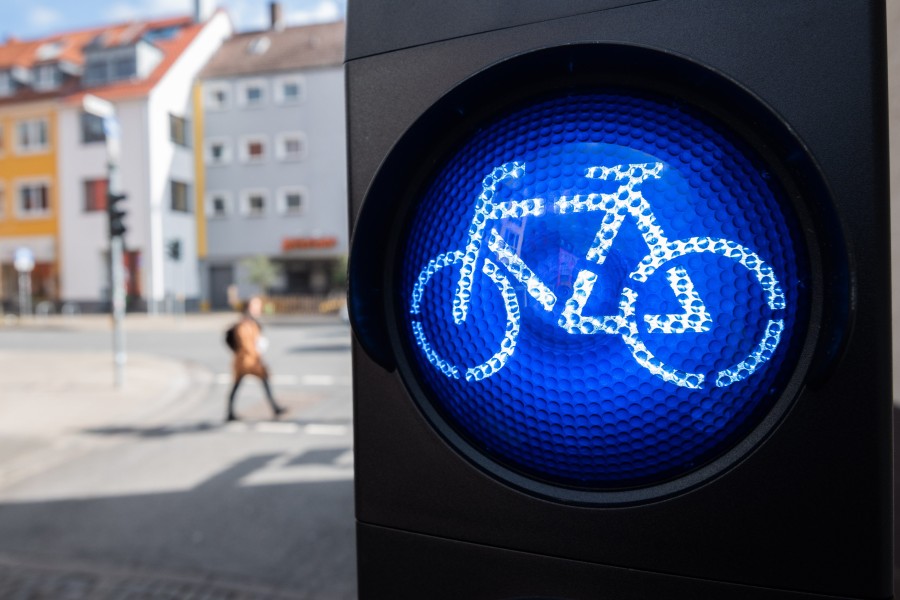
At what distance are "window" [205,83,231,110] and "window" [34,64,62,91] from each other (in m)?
6.89

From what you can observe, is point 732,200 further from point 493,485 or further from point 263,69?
point 263,69

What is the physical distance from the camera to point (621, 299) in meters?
0.47

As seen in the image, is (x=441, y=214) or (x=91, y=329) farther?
(x=91, y=329)

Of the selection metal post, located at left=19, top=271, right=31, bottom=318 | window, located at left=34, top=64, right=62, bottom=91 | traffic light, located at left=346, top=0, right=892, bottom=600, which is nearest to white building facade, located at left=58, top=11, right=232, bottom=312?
metal post, located at left=19, top=271, right=31, bottom=318

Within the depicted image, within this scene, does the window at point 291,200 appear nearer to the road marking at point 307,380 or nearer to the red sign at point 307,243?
the red sign at point 307,243

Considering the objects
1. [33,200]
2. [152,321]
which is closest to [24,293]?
[33,200]

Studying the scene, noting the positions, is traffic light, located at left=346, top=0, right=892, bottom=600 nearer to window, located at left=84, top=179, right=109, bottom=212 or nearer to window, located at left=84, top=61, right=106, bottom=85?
window, located at left=84, top=179, right=109, bottom=212

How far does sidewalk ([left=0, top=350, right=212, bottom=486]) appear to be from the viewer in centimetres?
697

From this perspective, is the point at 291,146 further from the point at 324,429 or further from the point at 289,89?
the point at 324,429

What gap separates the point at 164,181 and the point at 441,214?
31225 mm

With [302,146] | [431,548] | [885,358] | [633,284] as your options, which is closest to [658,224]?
[633,284]

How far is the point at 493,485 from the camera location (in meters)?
0.52

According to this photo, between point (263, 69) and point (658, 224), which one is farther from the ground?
point (263, 69)

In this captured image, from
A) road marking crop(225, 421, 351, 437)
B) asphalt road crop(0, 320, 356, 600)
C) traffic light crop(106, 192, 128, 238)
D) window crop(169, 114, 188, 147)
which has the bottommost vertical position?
asphalt road crop(0, 320, 356, 600)
